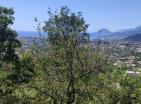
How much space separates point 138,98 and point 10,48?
2958 cm

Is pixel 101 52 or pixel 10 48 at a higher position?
pixel 101 52

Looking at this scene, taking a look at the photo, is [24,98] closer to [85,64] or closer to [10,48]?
[85,64]

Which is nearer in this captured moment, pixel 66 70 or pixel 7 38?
pixel 66 70

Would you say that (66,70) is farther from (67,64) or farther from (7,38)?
(7,38)

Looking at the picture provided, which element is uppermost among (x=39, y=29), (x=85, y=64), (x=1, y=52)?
(x=39, y=29)

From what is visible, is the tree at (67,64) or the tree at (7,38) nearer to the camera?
the tree at (67,64)

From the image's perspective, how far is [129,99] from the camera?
14453 millimetres

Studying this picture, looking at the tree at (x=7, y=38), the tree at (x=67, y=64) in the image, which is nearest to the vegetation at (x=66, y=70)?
the tree at (x=67, y=64)

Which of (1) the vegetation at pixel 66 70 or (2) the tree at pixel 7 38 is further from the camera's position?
(2) the tree at pixel 7 38

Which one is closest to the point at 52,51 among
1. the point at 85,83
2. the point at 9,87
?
the point at 85,83

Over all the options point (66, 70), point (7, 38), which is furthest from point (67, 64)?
point (7, 38)

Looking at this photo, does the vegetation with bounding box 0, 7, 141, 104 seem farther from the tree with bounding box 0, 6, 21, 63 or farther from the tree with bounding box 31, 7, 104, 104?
the tree with bounding box 0, 6, 21, 63

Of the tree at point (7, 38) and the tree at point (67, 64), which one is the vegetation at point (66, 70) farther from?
the tree at point (7, 38)

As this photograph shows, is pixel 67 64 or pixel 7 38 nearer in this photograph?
pixel 67 64
